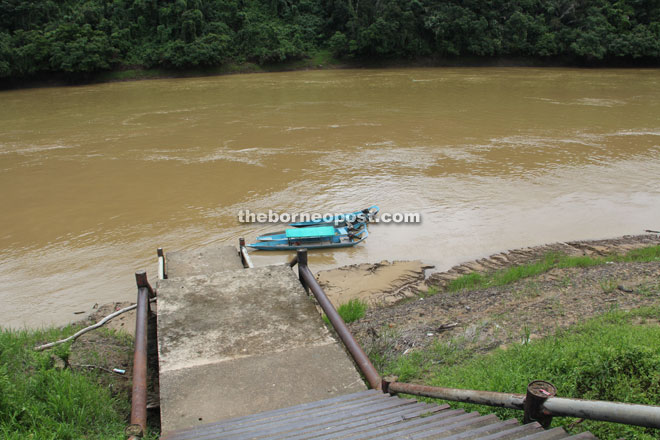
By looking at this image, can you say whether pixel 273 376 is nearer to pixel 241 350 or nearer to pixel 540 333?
pixel 241 350

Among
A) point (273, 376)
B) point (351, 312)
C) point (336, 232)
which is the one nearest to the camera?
point (273, 376)

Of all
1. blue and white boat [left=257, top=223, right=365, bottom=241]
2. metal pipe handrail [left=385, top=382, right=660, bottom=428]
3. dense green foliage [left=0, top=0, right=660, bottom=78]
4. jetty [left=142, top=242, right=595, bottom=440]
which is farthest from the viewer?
dense green foliage [left=0, top=0, right=660, bottom=78]

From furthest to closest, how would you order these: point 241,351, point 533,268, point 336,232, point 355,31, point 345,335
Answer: point 355,31
point 336,232
point 533,268
point 241,351
point 345,335

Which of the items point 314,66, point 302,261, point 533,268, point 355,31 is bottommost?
point 533,268

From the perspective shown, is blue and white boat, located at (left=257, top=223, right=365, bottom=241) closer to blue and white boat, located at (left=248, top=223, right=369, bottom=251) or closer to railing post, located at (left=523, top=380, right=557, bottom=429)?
blue and white boat, located at (left=248, top=223, right=369, bottom=251)

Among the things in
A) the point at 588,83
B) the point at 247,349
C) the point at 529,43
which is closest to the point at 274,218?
the point at 247,349

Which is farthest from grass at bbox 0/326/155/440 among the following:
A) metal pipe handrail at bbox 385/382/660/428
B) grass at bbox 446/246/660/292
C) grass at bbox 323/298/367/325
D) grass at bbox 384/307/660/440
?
grass at bbox 446/246/660/292

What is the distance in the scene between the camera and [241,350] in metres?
3.89

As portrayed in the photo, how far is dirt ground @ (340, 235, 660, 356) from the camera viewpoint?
505cm

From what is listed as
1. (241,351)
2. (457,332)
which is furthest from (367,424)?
(457,332)

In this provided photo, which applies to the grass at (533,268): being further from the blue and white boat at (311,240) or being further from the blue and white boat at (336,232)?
the blue and white boat at (336,232)

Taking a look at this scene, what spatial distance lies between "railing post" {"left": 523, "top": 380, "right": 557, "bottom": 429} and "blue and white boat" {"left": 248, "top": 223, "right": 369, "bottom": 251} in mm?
7646

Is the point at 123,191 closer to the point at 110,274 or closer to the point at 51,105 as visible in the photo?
the point at 110,274

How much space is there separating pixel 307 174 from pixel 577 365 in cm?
1162
